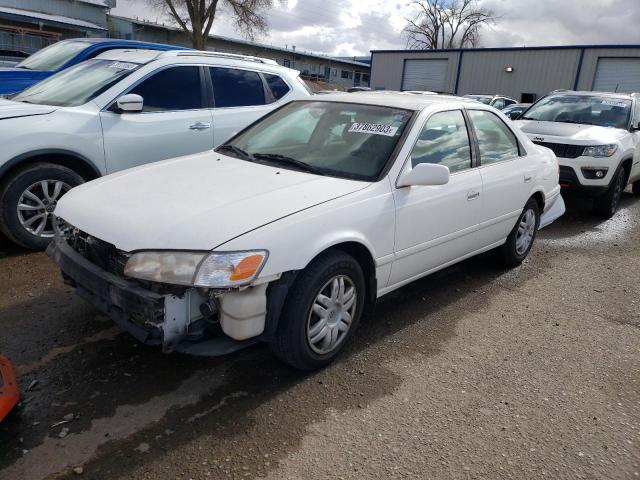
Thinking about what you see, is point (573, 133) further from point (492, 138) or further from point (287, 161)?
point (287, 161)

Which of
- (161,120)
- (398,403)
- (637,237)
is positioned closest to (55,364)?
(398,403)

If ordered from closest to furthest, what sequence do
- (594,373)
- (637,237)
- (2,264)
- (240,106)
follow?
(594,373) → (2,264) → (240,106) → (637,237)

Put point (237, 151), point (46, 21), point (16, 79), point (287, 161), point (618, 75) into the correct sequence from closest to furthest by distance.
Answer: point (287, 161)
point (237, 151)
point (16, 79)
point (618, 75)
point (46, 21)

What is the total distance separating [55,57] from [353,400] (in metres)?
7.19

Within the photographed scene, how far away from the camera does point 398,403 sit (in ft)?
9.17

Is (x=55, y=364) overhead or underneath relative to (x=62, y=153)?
underneath

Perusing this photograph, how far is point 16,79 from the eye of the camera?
6.79 metres

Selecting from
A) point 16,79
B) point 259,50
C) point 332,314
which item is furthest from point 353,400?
point 259,50

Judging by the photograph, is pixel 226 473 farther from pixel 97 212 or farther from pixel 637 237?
pixel 637 237

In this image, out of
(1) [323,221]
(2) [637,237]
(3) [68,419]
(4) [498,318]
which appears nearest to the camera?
(3) [68,419]

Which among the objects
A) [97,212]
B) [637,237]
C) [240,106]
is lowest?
[637,237]

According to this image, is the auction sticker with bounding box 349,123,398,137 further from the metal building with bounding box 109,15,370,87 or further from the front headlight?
the metal building with bounding box 109,15,370,87

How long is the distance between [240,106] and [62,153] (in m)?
2.03

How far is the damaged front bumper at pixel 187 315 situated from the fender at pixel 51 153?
2243mm
